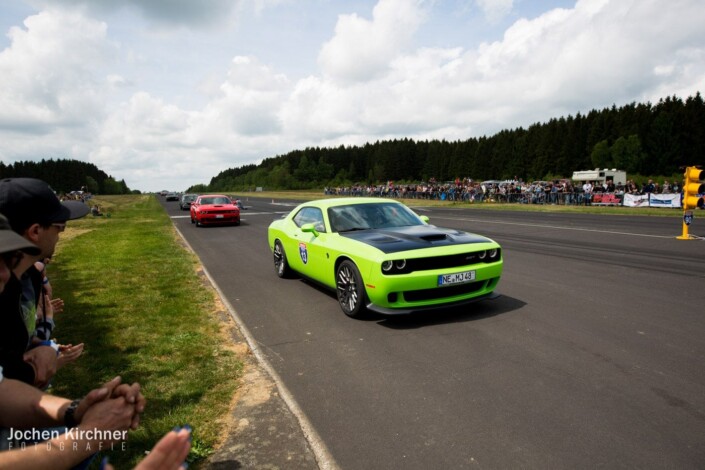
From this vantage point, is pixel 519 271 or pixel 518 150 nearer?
pixel 519 271

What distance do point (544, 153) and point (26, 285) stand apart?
338 ft

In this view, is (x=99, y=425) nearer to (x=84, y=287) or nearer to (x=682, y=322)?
(x=682, y=322)

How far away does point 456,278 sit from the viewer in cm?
528

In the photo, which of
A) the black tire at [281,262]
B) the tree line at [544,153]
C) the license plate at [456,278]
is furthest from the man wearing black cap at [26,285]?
the tree line at [544,153]

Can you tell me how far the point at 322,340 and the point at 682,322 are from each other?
4.05 m

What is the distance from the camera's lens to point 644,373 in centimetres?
378

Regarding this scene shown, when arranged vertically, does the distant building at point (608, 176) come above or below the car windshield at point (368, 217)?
above

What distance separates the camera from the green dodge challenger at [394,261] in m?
5.16

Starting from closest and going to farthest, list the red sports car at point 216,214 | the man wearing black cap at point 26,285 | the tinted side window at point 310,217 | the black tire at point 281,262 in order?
the man wearing black cap at point 26,285, the tinted side window at point 310,217, the black tire at point 281,262, the red sports car at point 216,214

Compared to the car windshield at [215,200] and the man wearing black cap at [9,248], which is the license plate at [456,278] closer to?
the man wearing black cap at [9,248]

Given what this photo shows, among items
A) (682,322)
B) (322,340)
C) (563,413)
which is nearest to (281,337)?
(322,340)


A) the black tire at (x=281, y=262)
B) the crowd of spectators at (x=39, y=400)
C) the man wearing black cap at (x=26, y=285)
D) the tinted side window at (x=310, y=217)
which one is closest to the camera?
the crowd of spectators at (x=39, y=400)

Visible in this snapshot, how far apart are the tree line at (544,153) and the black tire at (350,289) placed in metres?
43.9

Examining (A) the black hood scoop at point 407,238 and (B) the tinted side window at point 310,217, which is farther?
(B) the tinted side window at point 310,217
